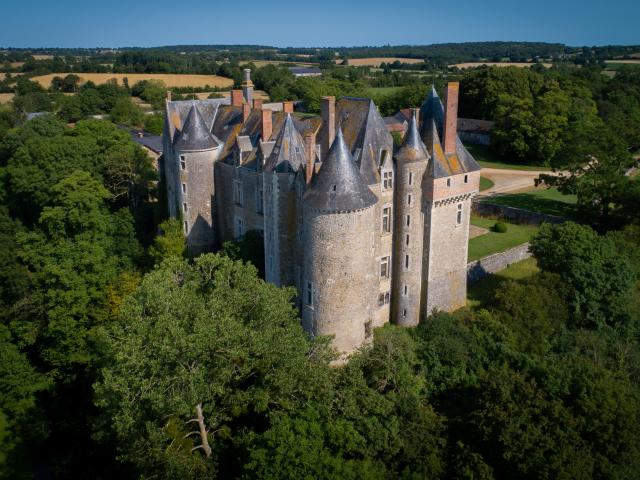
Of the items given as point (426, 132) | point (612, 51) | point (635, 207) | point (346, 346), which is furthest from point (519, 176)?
point (612, 51)

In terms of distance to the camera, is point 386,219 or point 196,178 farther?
point 196,178

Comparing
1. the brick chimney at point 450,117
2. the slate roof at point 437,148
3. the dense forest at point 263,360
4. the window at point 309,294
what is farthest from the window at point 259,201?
the brick chimney at point 450,117

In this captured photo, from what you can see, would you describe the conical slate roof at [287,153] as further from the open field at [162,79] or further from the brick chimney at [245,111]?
the open field at [162,79]

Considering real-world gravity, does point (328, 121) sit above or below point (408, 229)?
above

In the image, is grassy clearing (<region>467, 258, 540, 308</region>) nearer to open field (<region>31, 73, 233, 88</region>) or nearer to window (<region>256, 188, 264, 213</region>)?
window (<region>256, 188, 264, 213</region>)

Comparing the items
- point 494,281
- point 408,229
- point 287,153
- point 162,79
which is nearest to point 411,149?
point 408,229

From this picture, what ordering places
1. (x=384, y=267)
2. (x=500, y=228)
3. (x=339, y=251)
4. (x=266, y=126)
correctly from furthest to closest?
1. (x=500, y=228)
2. (x=266, y=126)
3. (x=384, y=267)
4. (x=339, y=251)

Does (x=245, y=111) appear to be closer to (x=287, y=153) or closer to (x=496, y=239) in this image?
(x=287, y=153)
